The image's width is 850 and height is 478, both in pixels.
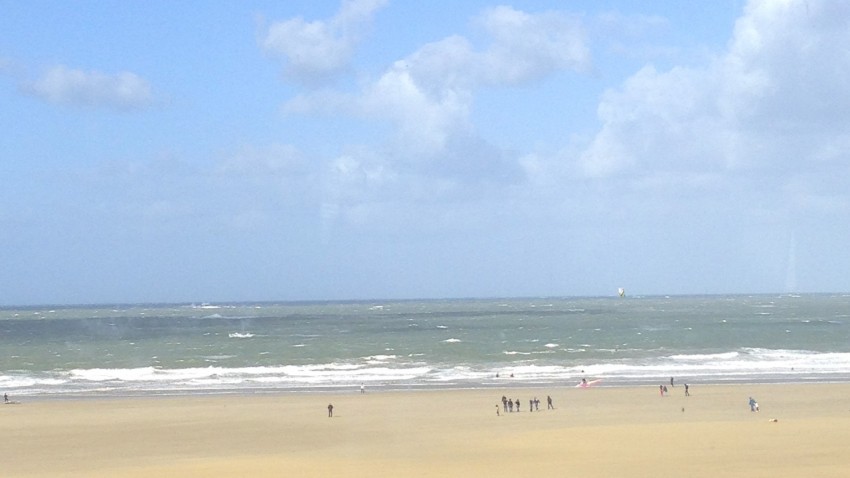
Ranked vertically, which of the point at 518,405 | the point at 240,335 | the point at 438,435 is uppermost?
the point at 240,335

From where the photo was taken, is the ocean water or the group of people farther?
the ocean water

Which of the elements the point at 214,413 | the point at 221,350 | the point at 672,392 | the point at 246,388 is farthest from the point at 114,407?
the point at 221,350

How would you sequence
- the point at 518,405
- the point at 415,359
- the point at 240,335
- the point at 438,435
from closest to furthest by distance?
the point at 438,435
the point at 518,405
the point at 415,359
the point at 240,335

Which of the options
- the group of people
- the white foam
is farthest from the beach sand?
the white foam

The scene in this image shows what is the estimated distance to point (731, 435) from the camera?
31.1 m

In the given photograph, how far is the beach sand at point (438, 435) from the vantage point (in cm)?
2652

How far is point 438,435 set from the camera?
33.2 meters

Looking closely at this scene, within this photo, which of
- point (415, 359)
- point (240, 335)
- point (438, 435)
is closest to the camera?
point (438, 435)

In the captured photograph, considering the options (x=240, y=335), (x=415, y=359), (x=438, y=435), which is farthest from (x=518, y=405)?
(x=240, y=335)

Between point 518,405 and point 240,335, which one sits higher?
point 240,335

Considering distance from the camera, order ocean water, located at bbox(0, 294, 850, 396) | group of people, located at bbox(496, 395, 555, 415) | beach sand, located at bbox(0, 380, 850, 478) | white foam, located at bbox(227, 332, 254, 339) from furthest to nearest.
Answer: white foam, located at bbox(227, 332, 254, 339), ocean water, located at bbox(0, 294, 850, 396), group of people, located at bbox(496, 395, 555, 415), beach sand, located at bbox(0, 380, 850, 478)

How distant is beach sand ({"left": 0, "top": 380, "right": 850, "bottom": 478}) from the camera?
87.0 ft

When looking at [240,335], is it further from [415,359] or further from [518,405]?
[518,405]

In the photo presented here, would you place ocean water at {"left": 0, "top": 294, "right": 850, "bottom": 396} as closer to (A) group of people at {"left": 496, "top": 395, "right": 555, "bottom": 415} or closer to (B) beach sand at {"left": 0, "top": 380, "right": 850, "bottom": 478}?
(B) beach sand at {"left": 0, "top": 380, "right": 850, "bottom": 478}
